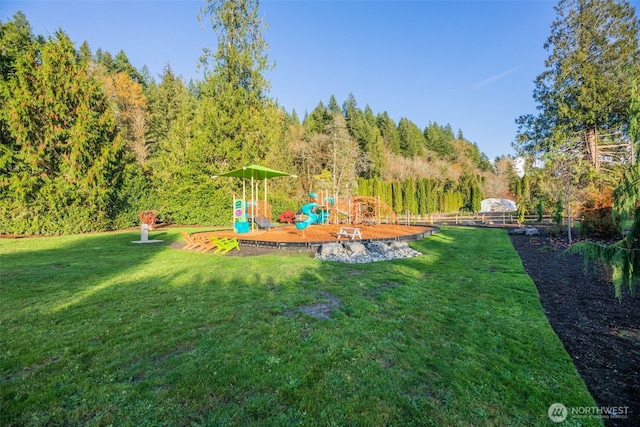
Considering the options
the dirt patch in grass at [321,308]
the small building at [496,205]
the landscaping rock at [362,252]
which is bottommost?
the dirt patch in grass at [321,308]

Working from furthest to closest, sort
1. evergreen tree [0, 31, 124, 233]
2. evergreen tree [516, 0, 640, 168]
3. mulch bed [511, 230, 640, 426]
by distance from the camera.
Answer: evergreen tree [516, 0, 640, 168]
evergreen tree [0, 31, 124, 233]
mulch bed [511, 230, 640, 426]

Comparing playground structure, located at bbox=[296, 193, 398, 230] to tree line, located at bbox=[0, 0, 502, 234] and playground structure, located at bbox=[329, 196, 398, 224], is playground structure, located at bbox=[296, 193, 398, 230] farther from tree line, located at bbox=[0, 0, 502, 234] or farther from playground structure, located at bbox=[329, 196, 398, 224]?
tree line, located at bbox=[0, 0, 502, 234]

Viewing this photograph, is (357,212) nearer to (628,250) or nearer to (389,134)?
(628,250)

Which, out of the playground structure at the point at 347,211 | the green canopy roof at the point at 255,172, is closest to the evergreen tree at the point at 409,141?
the playground structure at the point at 347,211

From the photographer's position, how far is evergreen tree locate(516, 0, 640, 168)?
18594mm

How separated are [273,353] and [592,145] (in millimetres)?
25408

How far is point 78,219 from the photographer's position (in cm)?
1478

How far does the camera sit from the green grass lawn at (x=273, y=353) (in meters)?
A: 2.30

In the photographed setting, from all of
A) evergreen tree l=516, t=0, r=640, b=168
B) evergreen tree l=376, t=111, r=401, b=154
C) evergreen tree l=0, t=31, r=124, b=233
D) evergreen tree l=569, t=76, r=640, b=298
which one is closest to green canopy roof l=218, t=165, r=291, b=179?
evergreen tree l=0, t=31, r=124, b=233

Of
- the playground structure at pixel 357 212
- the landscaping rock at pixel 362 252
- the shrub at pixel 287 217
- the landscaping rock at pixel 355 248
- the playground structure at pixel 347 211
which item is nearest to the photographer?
the landscaping rock at pixel 362 252

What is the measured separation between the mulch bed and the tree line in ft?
50.2

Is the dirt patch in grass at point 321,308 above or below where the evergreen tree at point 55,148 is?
below

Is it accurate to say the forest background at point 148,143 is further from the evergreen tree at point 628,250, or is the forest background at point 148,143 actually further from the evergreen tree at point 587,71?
the evergreen tree at point 628,250

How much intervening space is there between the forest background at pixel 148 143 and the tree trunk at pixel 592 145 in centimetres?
339
